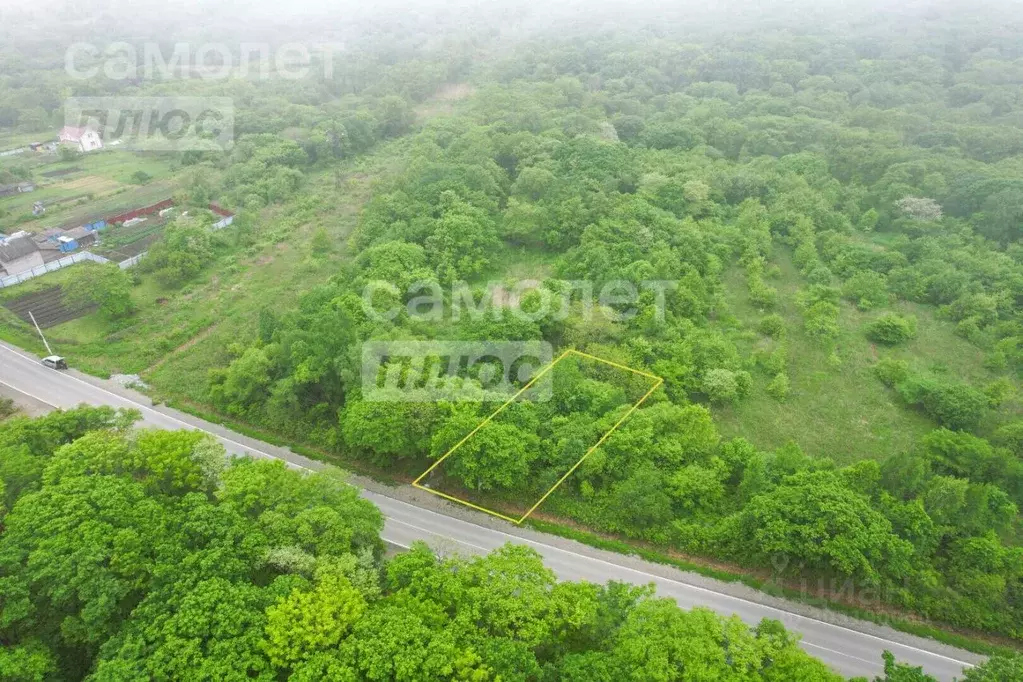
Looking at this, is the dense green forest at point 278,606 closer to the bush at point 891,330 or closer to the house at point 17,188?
the bush at point 891,330

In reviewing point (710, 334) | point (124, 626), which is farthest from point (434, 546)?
point (710, 334)

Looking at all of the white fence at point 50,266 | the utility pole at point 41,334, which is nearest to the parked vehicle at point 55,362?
the utility pole at point 41,334

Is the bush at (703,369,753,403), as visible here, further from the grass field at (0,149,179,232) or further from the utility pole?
the grass field at (0,149,179,232)

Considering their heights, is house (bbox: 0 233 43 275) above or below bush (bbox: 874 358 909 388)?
above

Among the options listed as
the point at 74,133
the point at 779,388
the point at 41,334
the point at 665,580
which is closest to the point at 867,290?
the point at 779,388

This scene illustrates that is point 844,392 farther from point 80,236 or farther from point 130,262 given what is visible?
point 80,236

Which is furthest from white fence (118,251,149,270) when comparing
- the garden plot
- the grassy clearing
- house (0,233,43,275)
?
the grassy clearing
